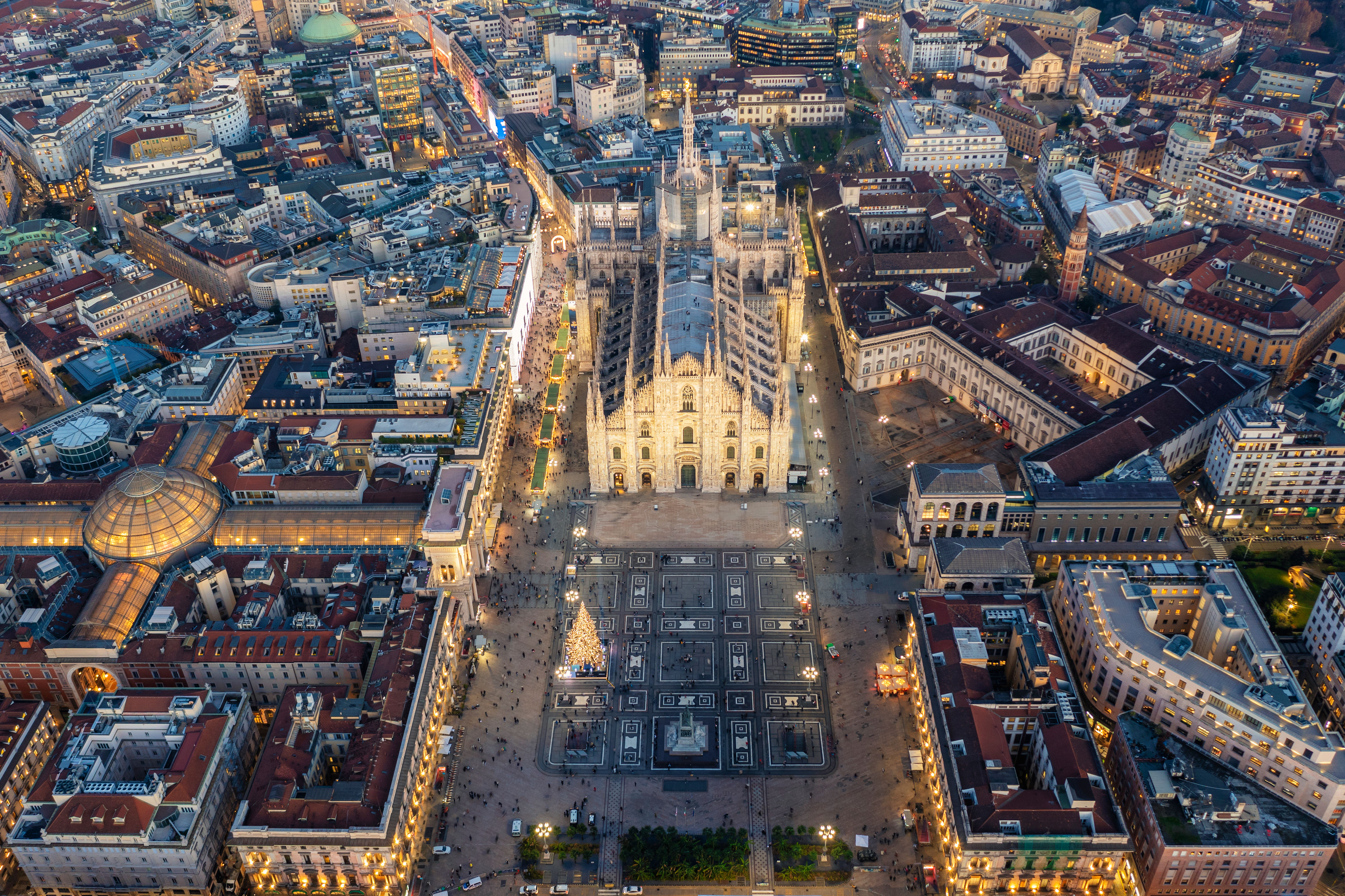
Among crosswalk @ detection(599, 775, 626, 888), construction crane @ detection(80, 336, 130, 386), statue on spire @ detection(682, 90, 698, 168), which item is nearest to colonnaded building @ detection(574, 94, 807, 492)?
statue on spire @ detection(682, 90, 698, 168)

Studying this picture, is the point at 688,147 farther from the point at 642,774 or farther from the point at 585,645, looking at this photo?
the point at 642,774

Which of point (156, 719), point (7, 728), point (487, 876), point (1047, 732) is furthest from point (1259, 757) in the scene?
point (7, 728)

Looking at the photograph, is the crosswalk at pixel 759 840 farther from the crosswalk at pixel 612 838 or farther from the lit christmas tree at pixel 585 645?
the lit christmas tree at pixel 585 645

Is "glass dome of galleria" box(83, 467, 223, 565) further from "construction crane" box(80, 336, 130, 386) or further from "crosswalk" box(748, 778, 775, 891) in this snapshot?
"crosswalk" box(748, 778, 775, 891)

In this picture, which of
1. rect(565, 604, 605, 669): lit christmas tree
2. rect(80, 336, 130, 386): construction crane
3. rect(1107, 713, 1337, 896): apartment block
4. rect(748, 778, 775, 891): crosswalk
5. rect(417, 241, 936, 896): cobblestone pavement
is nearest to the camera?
rect(1107, 713, 1337, 896): apartment block

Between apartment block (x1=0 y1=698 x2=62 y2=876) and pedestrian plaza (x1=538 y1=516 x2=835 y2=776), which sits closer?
apartment block (x1=0 y1=698 x2=62 y2=876)

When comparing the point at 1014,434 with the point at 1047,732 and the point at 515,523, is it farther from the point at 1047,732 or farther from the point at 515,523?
the point at 515,523
